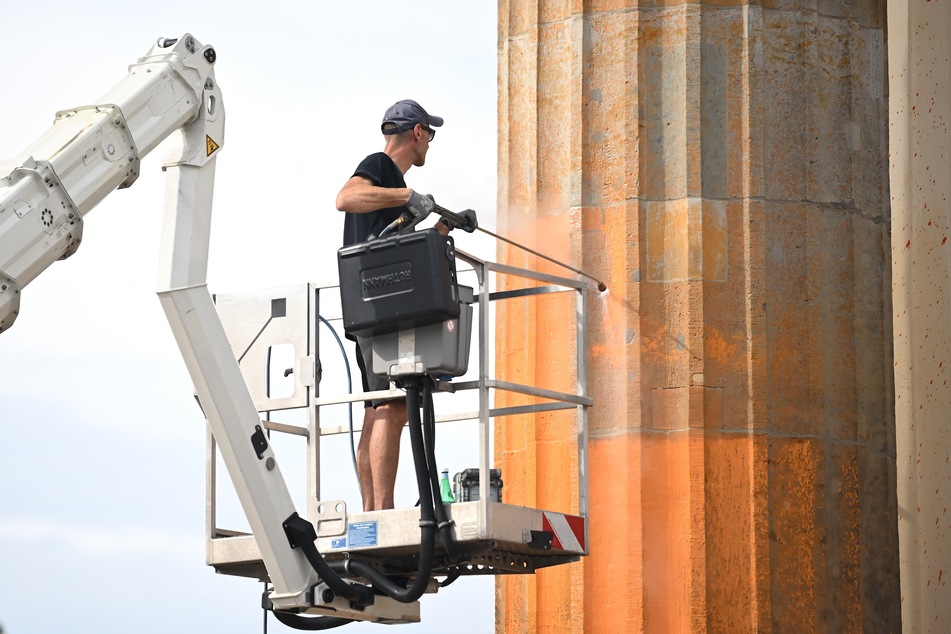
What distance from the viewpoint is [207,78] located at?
29.5ft

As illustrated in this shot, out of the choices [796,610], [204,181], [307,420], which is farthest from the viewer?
[796,610]

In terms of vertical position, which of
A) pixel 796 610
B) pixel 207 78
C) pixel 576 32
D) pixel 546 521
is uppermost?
pixel 576 32

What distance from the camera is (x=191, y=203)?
879 cm

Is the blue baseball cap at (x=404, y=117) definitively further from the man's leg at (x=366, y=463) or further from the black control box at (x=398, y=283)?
the man's leg at (x=366, y=463)

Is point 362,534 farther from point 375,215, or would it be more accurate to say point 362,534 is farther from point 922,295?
point 922,295

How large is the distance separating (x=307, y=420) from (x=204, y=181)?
→ 163 centimetres

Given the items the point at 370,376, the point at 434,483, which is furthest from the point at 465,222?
the point at 434,483

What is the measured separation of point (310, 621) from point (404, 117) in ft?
10.2

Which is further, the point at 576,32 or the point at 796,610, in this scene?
the point at 576,32

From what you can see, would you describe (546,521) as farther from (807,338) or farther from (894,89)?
(894,89)

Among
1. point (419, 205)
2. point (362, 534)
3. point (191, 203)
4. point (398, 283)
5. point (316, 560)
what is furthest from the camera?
point (419, 205)

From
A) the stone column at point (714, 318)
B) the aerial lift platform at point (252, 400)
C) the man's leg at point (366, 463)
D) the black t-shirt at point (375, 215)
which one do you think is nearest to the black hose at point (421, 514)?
the aerial lift platform at point (252, 400)

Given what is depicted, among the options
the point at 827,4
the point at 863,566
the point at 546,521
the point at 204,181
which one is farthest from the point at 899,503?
the point at 204,181

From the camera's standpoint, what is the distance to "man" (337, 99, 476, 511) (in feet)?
30.3
